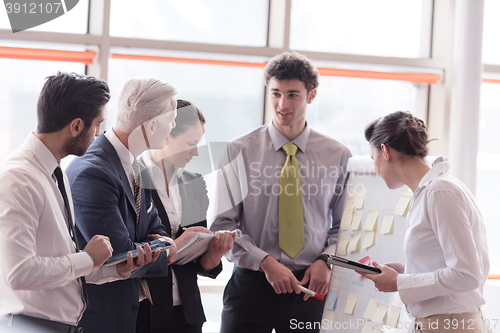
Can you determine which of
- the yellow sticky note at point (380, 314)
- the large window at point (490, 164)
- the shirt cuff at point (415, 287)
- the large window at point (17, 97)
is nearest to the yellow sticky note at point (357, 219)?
the yellow sticky note at point (380, 314)

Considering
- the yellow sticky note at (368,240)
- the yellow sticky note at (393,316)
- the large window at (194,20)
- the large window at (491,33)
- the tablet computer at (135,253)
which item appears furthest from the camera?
the large window at (491,33)

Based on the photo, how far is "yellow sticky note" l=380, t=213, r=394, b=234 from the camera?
2160mm

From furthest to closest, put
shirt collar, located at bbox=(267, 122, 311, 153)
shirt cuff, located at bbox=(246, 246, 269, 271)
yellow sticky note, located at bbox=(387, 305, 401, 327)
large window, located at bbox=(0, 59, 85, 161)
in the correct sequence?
large window, located at bbox=(0, 59, 85, 161) < shirt collar, located at bbox=(267, 122, 311, 153) < shirt cuff, located at bbox=(246, 246, 269, 271) < yellow sticky note, located at bbox=(387, 305, 401, 327)

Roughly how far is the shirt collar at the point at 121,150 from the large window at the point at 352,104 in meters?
2.27

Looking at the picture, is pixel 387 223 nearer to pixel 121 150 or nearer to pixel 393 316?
pixel 393 316

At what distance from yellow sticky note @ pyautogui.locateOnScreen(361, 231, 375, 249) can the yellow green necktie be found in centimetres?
35

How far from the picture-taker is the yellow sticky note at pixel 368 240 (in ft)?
7.26

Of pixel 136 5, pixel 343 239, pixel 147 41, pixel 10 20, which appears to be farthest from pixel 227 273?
pixel 10 20

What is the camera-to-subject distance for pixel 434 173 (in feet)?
5.23

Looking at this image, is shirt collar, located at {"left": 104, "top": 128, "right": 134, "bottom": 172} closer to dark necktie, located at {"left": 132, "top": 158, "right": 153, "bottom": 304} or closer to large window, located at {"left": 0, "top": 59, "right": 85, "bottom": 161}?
dark necktie, located at {"left": 132, "top": 158, "right": 153, "bottom": 304}

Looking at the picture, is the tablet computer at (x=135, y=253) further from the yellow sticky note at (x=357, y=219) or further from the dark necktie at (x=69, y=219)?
the yellow sticky note at (x=357, y=219)

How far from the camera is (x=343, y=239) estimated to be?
88.8 inches

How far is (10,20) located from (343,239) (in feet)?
9.31

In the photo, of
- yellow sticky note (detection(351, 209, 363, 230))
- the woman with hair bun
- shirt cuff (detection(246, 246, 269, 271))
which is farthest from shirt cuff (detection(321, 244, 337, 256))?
the woman with hair bun
